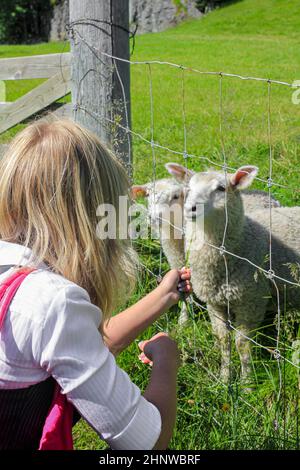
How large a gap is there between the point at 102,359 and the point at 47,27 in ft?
145

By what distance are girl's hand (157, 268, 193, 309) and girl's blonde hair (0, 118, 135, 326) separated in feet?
1.50

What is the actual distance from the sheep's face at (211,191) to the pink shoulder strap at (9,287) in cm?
189

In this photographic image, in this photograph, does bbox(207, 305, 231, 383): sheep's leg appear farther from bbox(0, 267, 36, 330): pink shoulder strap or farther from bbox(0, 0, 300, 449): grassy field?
bbox(0, 267, 36, 330): pink shoulder strap

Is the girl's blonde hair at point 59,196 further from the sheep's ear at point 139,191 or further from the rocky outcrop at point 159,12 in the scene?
the rocky outcrop at point 159,12

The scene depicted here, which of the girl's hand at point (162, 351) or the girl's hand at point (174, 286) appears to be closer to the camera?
the girl's hand at point (162, 351)

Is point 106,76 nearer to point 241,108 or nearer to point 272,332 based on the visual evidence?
point 272,332

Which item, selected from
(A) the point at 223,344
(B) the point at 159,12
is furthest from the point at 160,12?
(A) the point at 223,344

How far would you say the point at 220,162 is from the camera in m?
5.94

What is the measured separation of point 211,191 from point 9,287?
2111 mm

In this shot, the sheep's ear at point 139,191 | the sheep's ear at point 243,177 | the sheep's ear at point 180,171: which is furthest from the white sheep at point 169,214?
the sheep's ear at point 243,177

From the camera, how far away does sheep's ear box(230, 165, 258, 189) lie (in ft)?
10.7

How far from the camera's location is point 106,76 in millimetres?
3250

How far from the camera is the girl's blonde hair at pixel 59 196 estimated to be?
154cm

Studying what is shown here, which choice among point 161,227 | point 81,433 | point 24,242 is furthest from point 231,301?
point 24,242
